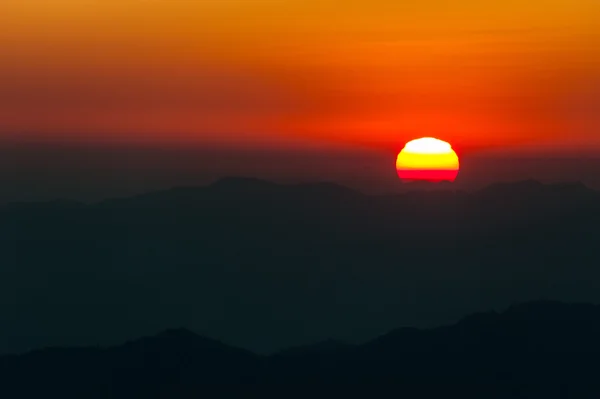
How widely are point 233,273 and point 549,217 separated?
9.02 metres

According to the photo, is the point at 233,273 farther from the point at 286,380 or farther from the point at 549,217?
the point at 549,217

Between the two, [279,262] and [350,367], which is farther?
[279,262]

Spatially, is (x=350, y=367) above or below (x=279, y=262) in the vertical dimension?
below

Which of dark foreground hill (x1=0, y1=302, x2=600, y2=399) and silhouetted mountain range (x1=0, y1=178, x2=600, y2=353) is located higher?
silhouetted mountain range (x1=0, y1=178, x2=600, y2=353)

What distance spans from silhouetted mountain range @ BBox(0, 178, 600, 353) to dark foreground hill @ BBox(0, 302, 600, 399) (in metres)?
0.41

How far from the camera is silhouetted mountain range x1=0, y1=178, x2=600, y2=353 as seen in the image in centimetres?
1662

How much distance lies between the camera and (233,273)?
1806 cm

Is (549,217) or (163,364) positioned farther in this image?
(549,217)

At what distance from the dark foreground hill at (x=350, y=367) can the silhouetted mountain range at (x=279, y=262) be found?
16.1 inches

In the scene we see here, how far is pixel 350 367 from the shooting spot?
17.7m

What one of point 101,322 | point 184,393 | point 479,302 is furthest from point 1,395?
point 479,302

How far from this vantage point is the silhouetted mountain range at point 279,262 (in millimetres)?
16625

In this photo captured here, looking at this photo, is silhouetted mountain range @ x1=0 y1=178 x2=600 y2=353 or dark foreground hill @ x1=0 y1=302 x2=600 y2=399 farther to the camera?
dark foreground hill @ x1=0 y1=302 x2=600 y2=399

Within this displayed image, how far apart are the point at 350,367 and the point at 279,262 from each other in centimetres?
324
